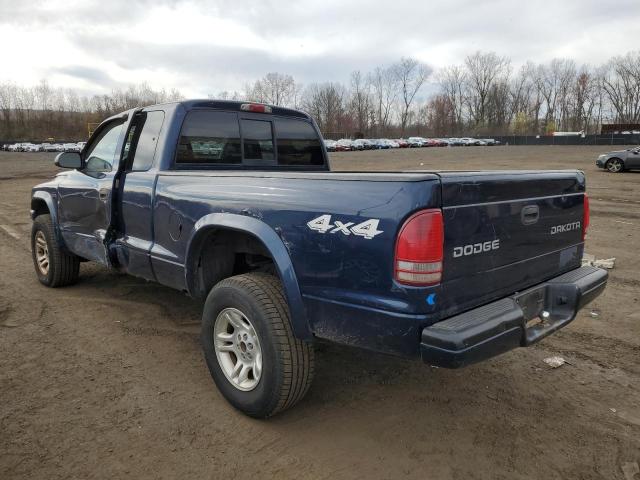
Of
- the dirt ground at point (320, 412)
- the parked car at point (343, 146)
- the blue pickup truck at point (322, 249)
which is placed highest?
the parked car at point (343, 146)

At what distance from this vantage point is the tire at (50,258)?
5312mm

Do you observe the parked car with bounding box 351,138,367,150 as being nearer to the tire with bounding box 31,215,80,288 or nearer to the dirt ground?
the tire with bounding box 31,215,80,288

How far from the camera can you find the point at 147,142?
13.1 ft

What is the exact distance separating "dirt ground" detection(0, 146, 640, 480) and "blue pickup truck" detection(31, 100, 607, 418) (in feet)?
1.11

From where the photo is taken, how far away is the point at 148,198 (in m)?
3.75

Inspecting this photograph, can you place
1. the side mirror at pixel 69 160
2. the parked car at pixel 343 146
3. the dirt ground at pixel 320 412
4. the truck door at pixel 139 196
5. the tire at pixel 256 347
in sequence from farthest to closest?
the parked car at pixel 343 146
the side mirror at pixel 69 160
the truck door at pixel 139 196
the tire at pixel 256 347
the dirt ground at pixel 320 412

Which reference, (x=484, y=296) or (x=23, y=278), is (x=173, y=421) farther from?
(x=23, y=278)

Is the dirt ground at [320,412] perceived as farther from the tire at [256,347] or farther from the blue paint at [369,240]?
the blue paint at [369,240]

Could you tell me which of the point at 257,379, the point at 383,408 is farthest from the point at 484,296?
the point at 257,379

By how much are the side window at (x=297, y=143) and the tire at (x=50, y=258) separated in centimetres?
271

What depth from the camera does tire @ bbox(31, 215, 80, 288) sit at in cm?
531

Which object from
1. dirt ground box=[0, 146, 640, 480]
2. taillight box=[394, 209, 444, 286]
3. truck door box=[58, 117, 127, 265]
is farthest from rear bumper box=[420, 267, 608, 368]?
truck door box=[58, 117, 127, 265]

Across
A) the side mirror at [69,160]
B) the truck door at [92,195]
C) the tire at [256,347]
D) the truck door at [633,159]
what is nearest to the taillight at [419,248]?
the tire at [256,347]

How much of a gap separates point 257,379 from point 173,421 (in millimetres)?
588
